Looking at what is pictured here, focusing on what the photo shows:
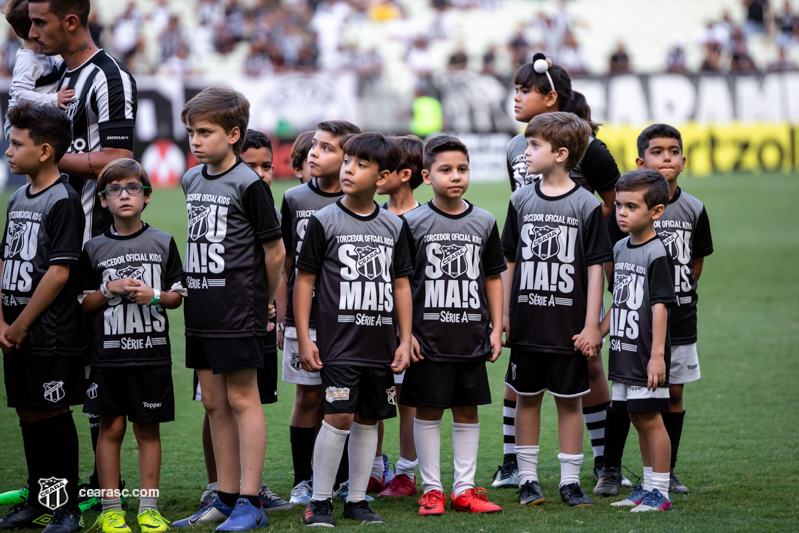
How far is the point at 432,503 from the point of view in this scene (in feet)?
13.8

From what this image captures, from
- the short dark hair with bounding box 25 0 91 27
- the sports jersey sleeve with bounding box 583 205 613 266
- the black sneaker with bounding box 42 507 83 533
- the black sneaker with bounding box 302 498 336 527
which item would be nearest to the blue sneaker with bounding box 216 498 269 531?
the black sneaker with bounding box 302 498 336 527

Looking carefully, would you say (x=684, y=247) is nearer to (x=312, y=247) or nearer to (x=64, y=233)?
(x=312, y=247)

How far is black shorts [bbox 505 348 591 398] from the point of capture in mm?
4383

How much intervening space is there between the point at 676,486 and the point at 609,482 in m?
0.34

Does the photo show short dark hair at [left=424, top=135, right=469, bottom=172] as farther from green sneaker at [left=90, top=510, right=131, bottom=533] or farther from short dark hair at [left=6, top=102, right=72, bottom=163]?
green sneaker at [left=90, top=510, right=131, bottom=533]

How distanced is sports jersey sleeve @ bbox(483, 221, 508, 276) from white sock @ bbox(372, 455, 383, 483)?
124 cm

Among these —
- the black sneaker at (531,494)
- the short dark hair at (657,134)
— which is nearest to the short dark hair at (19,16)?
the short dark hair at (657,134)

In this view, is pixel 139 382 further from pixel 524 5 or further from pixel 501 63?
pixel 524 5

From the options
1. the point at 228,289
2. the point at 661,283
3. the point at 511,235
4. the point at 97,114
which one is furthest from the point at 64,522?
the point at 661,283

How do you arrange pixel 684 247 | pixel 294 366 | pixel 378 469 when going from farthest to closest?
pixel 378 469 → pixel 684 247 → pixel 294 366

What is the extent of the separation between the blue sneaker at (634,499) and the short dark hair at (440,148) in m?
1.84

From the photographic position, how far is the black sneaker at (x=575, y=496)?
4.34 meters

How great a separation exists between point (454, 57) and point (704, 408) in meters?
18.8

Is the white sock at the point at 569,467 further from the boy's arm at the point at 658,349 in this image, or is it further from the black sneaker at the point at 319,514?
the black sneaker at the point at 319,514
